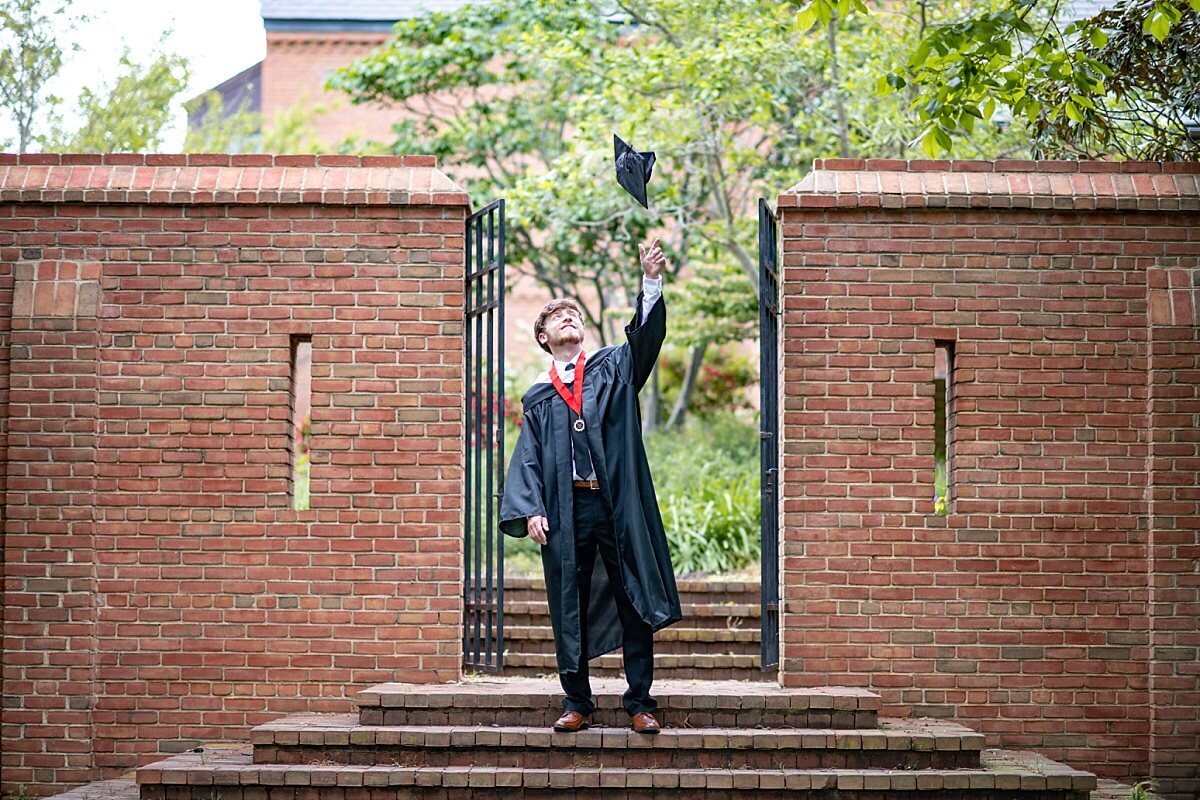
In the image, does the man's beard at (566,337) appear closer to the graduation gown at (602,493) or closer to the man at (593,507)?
the man at (593,507)

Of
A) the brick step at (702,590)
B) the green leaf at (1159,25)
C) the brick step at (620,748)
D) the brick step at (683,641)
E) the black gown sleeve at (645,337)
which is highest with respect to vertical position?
the green leaf at (1159,25)

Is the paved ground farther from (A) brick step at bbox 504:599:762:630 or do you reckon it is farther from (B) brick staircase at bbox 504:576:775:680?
(A) brick step at bbox 504:599:762:630

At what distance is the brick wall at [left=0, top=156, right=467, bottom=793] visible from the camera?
24.9 ft

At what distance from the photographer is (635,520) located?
664 centimetres

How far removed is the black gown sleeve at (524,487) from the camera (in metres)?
6.67

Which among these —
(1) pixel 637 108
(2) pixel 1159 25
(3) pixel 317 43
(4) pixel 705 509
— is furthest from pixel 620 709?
(3) pixel 317 43

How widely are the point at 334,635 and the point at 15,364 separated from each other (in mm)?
2323

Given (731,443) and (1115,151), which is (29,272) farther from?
(731,443)

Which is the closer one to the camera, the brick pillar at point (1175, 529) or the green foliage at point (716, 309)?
the brick pillar at point (1175, 529)

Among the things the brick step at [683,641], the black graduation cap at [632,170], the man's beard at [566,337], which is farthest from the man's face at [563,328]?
the brick step at [683,641]

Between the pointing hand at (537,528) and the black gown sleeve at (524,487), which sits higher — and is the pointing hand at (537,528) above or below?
below

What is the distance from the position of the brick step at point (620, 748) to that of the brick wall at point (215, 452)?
834 millimetres

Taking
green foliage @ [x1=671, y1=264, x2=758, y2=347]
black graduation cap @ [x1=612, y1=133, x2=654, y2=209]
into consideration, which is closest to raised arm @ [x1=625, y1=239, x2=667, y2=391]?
black graduation cap @ [x1=612, y1=133, x2=654, y2=209]

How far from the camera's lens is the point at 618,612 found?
675 cm
